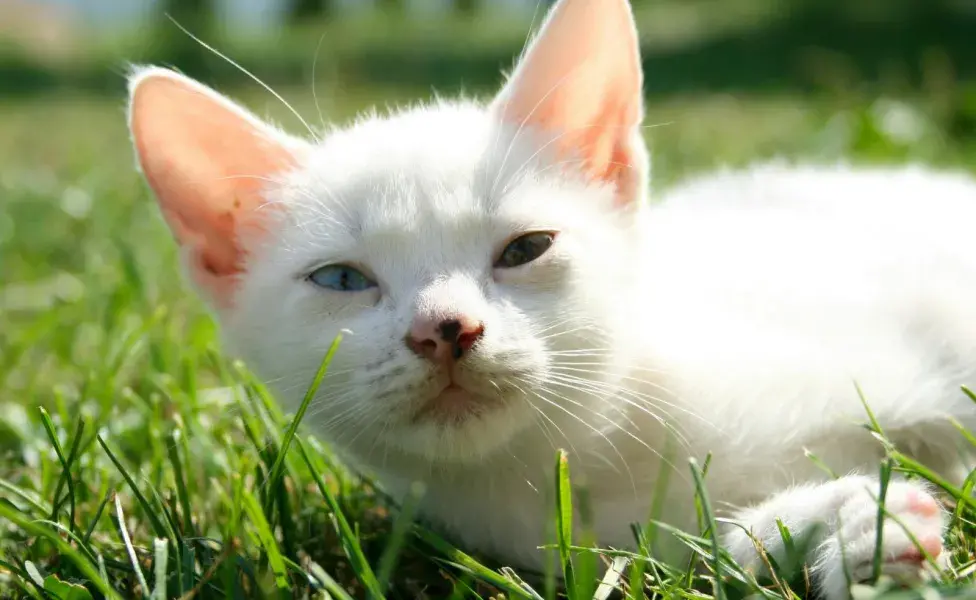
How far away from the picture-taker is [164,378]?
2232 millimetres

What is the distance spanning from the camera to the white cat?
141 centimetres

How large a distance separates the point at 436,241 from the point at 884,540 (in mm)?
780

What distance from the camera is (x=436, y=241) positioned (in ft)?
4.89

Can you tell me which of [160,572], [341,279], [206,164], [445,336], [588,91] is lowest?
[160,572]

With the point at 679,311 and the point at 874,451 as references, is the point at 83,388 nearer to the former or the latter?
the point at 679,311

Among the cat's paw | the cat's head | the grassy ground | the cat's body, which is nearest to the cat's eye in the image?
the cat's head

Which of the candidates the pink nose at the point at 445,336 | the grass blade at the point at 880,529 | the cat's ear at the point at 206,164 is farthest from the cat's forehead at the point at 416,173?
the grass blade at the point at 880,529

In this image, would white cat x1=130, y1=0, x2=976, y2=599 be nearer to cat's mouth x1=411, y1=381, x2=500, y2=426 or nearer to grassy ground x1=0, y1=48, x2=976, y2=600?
cat's mouth x1=411, y1=381, x2=500, y2=426

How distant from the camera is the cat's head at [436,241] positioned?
140 cm

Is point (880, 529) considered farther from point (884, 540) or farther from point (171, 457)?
point (171, 457)

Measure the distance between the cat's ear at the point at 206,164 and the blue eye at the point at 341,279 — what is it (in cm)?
26

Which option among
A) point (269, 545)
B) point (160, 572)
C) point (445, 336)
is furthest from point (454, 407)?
point (160, 572)

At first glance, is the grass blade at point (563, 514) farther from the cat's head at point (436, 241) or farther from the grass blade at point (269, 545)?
the grass blade at point (269, 545)

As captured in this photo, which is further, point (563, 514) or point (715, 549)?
point (563, 514)
